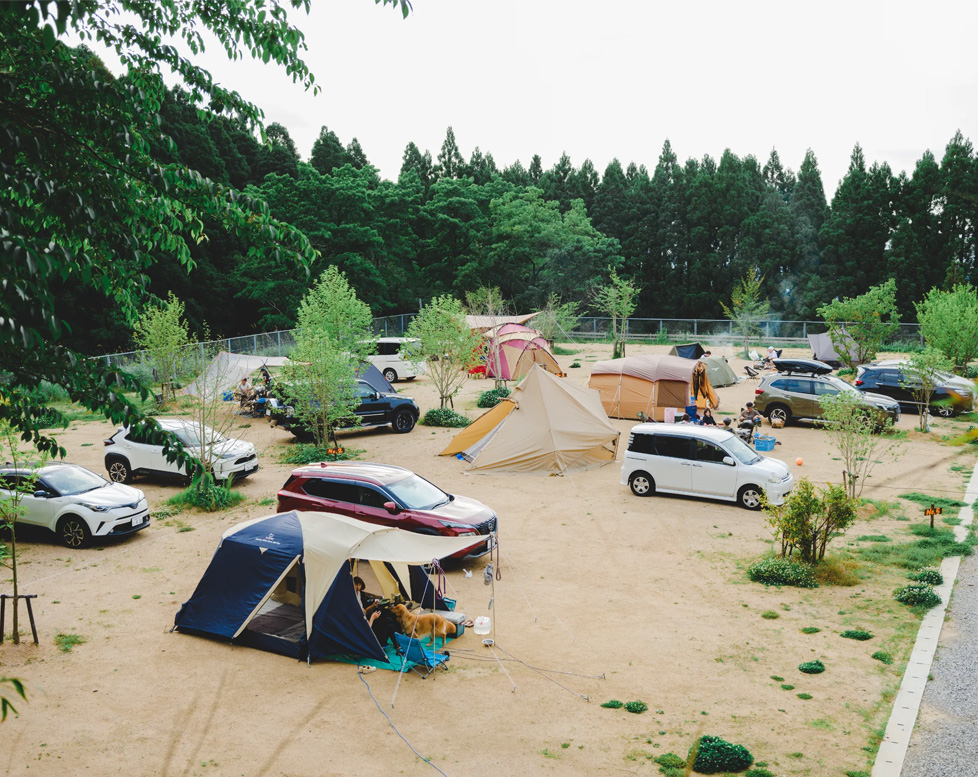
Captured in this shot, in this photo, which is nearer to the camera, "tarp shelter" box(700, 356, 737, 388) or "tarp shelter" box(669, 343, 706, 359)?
"tarp shelter" box(700, 356, 737, 388)

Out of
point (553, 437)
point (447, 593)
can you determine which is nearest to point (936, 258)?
point (553, 437)

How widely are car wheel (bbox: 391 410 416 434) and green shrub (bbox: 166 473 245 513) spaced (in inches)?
305

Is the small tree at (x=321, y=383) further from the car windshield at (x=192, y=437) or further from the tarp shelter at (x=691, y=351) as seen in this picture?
the tarp shelter at (x=691, y=351)

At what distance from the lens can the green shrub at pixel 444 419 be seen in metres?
25.0

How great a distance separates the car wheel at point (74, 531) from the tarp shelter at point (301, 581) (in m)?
4.60

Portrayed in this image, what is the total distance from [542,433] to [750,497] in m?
5.38

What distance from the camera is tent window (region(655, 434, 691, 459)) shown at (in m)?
16.3

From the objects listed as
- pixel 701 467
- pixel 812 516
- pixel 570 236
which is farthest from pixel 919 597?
pixel 570 236

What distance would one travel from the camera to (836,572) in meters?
12.1

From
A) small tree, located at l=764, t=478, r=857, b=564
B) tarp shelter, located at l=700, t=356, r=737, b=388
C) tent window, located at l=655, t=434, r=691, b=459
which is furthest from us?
tarp shelter, located at l=700, t=356, r=737, b=388

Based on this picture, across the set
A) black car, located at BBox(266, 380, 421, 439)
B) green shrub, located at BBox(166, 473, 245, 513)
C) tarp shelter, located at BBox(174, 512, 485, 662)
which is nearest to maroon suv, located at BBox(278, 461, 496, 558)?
Answer: tarp shelter, located at BBox(174, 512, 485, 662)

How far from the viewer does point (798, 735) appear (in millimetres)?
7672

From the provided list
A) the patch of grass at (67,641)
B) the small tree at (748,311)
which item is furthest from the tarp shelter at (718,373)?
the patch of grass at (67,641)

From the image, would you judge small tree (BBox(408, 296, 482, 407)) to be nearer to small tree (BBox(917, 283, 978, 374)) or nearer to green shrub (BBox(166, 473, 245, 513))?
green shrub (BBox(166, 473, 245, 513))
